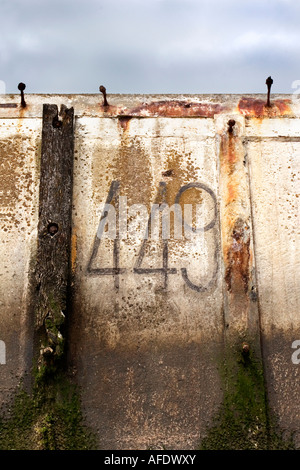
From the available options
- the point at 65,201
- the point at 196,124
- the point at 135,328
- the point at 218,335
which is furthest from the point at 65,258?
the point at 196,124

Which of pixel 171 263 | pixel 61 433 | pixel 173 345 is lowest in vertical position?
pixel 61 433

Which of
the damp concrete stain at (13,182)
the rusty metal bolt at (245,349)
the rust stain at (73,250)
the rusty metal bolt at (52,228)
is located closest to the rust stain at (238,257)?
the rusty metal bolt at (245,349)

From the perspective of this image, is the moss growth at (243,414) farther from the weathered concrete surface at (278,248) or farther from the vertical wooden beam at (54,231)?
the vertical wooden beam at (54,231)

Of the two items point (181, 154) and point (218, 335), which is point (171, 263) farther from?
point (181, 154)

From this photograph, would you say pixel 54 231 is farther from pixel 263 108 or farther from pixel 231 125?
pixel 263 108

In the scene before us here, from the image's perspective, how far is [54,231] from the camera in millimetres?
3803

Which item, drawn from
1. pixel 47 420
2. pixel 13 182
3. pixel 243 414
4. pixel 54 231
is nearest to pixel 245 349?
pixel 243 414

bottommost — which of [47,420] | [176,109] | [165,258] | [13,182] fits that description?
[47,420]

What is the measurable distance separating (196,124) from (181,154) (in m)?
0.30

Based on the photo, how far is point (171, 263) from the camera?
3951 millimetres

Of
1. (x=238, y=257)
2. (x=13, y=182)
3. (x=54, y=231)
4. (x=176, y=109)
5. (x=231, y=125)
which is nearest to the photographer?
(x=54, y=231)

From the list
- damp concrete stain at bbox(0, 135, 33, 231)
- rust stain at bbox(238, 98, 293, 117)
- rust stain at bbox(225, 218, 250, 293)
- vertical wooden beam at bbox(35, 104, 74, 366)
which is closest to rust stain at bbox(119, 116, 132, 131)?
vertical wooden beam at bbox(35, 104, 74, 366)

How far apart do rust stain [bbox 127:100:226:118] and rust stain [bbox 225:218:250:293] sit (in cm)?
97

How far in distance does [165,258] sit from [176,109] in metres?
1.27
